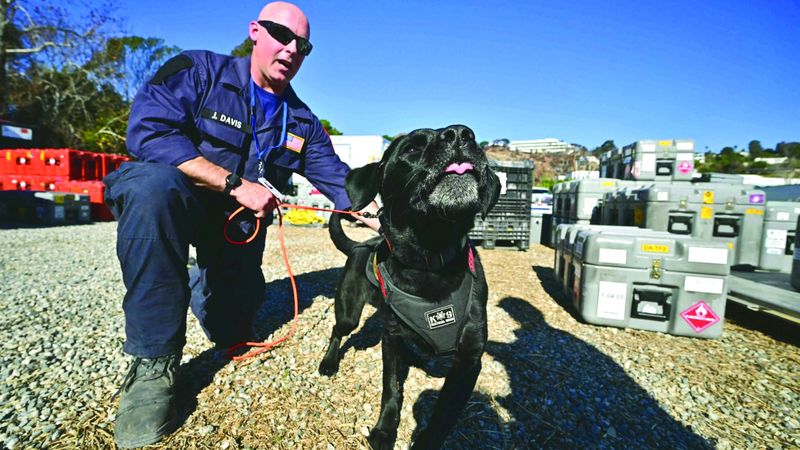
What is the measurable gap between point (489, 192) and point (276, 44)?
1.58m

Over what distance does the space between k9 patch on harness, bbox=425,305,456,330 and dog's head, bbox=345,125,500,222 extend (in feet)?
1.32

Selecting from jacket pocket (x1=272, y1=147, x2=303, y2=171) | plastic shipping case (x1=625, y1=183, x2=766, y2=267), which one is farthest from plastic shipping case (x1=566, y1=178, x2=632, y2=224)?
jacket pocket (x1=272, y1=147, x2=303, y2=171)

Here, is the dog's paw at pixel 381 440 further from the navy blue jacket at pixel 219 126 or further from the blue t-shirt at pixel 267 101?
the blue t-shirt at pixel 267 101

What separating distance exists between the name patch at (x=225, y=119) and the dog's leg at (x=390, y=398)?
1.47 m

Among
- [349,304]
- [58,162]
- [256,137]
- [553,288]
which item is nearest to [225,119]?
[256,137]

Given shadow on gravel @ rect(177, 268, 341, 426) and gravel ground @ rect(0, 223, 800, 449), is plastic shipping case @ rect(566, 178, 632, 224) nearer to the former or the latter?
gravel ground @ rect(0, 223, 800, 449)

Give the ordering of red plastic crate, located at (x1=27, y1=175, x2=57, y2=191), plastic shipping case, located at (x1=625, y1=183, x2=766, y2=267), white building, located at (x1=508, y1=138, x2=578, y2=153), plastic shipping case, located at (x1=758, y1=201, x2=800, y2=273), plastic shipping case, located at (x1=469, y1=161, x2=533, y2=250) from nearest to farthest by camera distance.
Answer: plastic shipping case, located at (x1=625, y1=183, x2=766, y2=267)
plastic shipping case, located at (x1=758, y1=201, x2=800, y2=273)
plastic shipping case, located at (x1=469, y1=161, x2=533, y2=250)
red plastic crate, located at (x1=27, y1=175, x2=57, y2=191)
white building, located at (x1=508, y1=138, x2=578, y2=153)

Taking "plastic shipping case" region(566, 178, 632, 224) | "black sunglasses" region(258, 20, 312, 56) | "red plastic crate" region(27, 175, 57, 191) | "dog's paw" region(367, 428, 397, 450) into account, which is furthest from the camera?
"red plastic crate" region(27, 175, 57, 191)

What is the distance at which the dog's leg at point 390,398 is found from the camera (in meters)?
1.56

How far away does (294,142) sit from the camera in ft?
7.98

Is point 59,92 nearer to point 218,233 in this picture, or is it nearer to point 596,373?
point 218,233

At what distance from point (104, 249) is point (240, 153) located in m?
5.12

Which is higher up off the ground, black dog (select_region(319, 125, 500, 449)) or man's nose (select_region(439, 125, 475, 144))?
man's nose (select_region(439, 125, 475, 144))

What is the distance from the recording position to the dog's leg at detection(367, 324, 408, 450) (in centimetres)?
156
